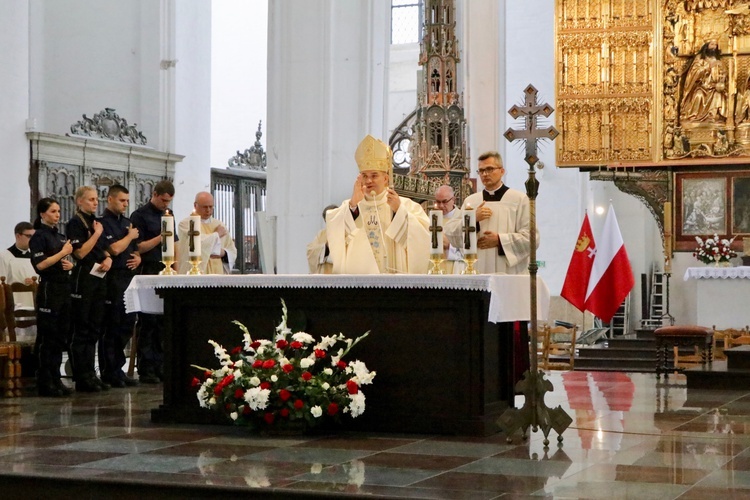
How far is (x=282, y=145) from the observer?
12492mm

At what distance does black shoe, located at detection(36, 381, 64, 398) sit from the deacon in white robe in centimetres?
374

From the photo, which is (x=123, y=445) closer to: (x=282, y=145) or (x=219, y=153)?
(x=282, y=145)

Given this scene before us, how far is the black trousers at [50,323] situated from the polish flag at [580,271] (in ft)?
28.8

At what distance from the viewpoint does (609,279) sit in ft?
52.9

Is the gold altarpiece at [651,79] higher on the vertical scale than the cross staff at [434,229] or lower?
higher

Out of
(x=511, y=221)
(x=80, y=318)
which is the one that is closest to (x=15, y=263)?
(x=80, y=318)

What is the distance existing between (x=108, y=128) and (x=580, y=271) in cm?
792

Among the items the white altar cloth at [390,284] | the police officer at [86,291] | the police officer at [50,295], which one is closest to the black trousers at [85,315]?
the police officer at [86,291]

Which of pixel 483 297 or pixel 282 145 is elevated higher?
pixel 282 145

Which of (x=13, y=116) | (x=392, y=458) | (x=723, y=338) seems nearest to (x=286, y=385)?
(x=392, y=458)

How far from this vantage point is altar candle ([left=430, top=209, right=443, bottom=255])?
748 cm

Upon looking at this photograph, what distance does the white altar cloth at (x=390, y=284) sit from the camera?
6781 mm

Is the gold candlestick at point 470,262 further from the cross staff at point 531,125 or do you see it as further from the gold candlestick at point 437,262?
the cross staff at point 531,125

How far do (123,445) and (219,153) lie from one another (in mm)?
16261
